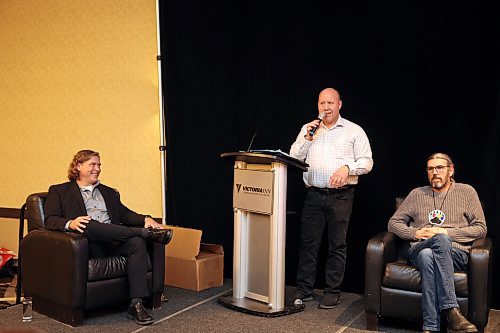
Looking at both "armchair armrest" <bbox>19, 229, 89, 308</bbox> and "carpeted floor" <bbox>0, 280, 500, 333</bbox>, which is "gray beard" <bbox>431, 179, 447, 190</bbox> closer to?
"carpeted floor" <bbox>0, 280, 500, 333</bbox>

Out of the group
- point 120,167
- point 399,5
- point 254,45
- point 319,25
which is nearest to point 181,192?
point 120,167

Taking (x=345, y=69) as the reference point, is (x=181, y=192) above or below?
below

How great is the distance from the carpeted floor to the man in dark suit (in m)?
0.16

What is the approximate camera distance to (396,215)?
431 centimetres

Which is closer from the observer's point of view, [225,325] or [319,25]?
[225,325]

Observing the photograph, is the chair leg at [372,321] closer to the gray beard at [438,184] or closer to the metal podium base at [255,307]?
the metal podium base at [255,307]

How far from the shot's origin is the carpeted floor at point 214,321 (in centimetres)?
399

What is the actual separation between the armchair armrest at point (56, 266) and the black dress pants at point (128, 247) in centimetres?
21

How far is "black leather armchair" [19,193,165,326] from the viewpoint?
13.0 ft

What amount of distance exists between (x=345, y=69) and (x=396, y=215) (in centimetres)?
126

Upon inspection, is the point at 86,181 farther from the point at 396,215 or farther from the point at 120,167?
the point at 396,215

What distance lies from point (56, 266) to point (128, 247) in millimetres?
466

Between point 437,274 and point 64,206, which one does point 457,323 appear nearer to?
point 437,274

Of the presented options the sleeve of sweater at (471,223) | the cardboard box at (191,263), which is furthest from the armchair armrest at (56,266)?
the sleeve of sweater at (471,223)
